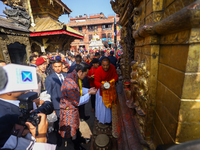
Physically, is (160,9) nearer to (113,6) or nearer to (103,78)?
(103,78)

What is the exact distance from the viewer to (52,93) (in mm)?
2500

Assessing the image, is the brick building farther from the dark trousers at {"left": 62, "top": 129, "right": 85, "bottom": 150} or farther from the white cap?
the white cap

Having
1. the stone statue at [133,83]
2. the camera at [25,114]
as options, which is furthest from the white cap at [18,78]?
the stone statue at [133,83]

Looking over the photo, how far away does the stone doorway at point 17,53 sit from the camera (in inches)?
233

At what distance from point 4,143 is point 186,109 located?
152cm

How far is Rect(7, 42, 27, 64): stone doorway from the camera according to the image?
19.4 feet

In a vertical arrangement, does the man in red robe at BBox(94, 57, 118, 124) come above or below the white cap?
below

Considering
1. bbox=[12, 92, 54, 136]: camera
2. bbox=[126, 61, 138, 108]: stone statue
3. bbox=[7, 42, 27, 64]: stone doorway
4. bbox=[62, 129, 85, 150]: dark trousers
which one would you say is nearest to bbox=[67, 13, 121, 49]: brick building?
bbox=[7, 42, 27, 64]: stone doorway

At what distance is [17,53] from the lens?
6359 millimetres

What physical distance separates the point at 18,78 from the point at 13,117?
20.1 inches

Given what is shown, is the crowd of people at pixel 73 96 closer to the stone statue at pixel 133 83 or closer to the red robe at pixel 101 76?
the red robe at pixel 101 76

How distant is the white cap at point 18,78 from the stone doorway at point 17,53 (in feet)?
21.8

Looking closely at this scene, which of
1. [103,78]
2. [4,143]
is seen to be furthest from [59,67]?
[4,143]

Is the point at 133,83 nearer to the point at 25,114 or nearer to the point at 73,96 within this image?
the point at 73,96
